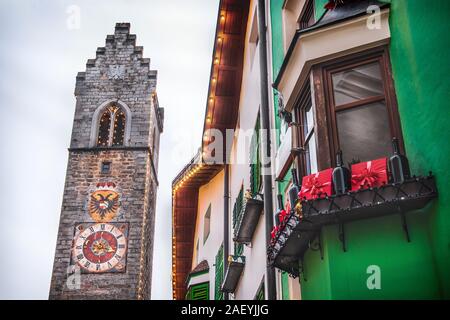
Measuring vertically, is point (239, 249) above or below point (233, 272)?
above

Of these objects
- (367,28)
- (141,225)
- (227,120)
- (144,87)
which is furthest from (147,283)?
(367,28)

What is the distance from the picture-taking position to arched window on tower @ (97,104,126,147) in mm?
44312

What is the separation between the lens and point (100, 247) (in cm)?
3975

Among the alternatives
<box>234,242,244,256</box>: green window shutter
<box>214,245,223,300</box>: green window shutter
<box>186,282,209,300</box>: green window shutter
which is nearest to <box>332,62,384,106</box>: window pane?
<box>234,242,244,256</box>: green window shutter

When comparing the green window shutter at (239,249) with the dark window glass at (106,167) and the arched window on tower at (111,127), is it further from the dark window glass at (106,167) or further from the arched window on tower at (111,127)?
the arched window on tower at (111,127)

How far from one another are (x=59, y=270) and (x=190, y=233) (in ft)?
51.1

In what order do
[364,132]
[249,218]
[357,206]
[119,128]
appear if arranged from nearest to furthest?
[357,206] → [364,132] → [249,218] → [119,128]

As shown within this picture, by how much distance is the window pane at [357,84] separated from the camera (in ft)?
23.7

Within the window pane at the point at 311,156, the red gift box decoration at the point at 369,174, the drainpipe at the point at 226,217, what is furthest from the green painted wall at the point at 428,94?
the drainpipe at the point at 226,217

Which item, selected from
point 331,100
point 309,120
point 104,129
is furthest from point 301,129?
point 104,129

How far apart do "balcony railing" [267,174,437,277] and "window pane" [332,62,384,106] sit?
154 centimetres

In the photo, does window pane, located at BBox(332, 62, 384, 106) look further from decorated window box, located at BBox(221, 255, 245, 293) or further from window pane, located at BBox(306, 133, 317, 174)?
decorated window box, located at BBox(221, 255, 245, 293)

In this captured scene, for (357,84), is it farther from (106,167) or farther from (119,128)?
(119,128)

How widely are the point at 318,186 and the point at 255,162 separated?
272 inches
